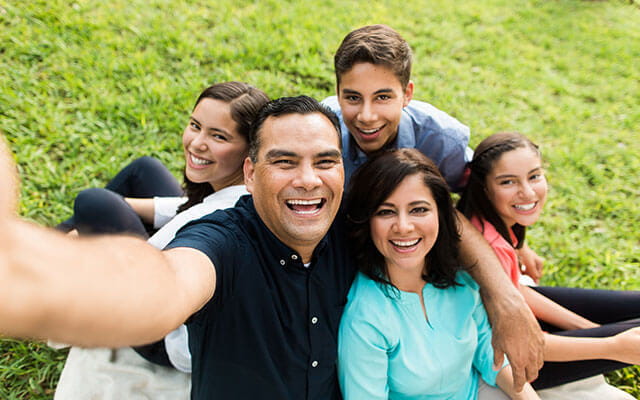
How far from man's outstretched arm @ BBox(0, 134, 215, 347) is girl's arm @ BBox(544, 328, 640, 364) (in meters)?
2.04

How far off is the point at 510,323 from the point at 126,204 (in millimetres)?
2261

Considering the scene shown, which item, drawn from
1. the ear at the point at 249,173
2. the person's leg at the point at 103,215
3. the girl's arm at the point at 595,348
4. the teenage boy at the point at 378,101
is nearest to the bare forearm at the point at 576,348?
the girl's arm at the point at 595,348

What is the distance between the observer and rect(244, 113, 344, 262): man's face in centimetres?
173

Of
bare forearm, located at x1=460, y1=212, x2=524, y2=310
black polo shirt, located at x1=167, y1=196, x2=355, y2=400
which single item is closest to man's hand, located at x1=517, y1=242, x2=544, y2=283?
bare forearm, located at x1=460, y1=212, x2=524, y2=310

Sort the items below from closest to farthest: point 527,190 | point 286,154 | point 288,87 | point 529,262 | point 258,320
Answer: point 258,320, point 286,154, point 527,190, point 529,262, point 288,87

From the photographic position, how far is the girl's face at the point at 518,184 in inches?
98.8

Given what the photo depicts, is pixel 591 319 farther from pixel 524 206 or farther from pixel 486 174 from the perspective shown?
pixel 486 174

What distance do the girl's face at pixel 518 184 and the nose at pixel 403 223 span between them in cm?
87

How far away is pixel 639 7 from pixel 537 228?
23.6 ft

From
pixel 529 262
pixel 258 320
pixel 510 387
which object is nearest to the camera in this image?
pixel 258 320

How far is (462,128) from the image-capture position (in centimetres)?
287

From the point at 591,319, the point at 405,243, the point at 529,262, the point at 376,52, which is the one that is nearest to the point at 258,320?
the point at 405,243

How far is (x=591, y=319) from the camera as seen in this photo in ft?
8.44

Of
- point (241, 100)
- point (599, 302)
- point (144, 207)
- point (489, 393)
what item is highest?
point (241, 100)
